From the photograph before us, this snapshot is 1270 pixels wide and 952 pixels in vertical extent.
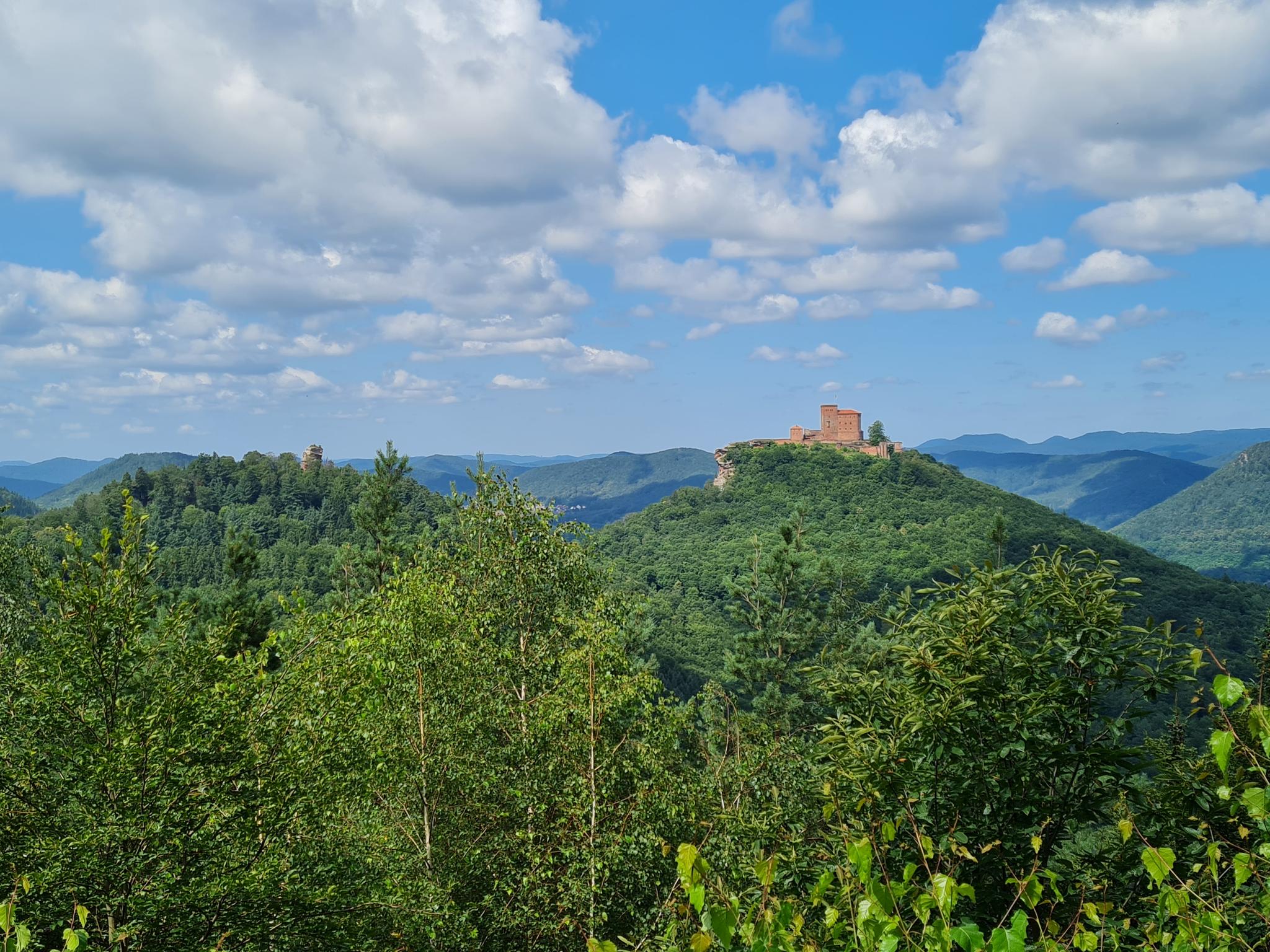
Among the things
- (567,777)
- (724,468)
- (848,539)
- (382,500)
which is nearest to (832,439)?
(724,468)

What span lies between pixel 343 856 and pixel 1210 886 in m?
7.86

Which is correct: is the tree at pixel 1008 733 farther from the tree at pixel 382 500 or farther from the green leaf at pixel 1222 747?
the tree at pixel 382 500

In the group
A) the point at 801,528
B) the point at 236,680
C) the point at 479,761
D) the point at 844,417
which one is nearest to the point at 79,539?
the point at 236,680

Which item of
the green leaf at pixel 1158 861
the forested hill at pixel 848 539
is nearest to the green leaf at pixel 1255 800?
the green leaf at pixel 1158 861

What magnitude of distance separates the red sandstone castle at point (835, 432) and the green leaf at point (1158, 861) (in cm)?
14423

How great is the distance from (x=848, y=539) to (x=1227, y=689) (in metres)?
57.1

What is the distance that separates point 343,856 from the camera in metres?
8.88

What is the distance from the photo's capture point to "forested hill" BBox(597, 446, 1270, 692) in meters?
74.4

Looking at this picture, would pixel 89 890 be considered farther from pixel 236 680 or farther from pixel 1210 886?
pixel 1210 886

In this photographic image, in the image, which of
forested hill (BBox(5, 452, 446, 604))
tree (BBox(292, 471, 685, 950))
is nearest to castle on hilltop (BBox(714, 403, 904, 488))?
forested hill (BBox(5, 452, 446, 604))

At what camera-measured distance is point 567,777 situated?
11047 mm

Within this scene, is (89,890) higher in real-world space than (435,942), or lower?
higher

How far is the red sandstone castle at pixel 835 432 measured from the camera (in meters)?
146

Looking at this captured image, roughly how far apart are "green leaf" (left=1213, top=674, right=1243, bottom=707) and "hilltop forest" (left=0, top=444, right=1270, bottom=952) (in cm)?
2
